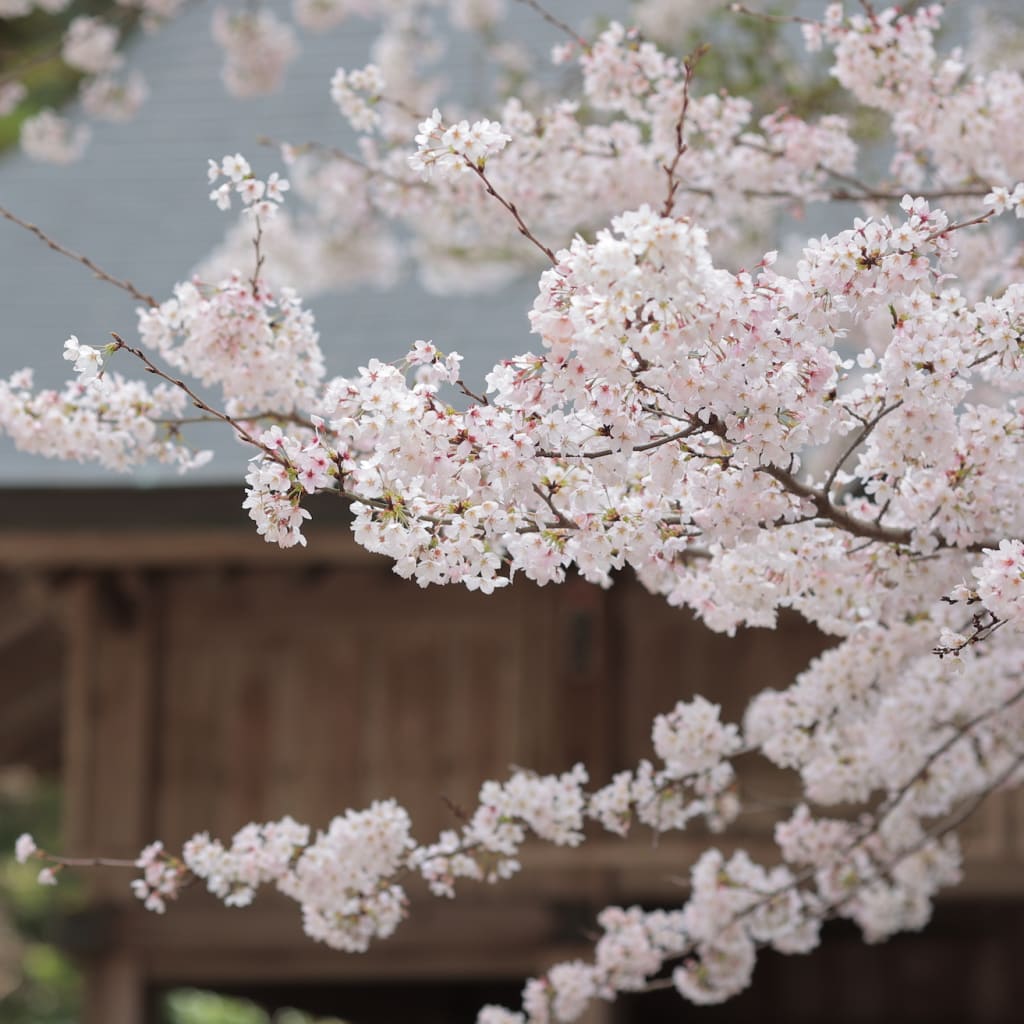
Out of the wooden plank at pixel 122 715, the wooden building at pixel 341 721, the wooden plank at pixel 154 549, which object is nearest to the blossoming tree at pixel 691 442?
the wooden plank at pixel 154 549

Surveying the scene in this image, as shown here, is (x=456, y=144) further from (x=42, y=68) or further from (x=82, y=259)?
(x=42, y=68)

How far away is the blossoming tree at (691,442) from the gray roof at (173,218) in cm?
219

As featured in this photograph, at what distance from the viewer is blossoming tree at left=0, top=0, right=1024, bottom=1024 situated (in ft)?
6.95

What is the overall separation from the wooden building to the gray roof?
2.32ft

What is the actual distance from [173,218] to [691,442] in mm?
6047

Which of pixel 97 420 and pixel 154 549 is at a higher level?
pixel 154 549

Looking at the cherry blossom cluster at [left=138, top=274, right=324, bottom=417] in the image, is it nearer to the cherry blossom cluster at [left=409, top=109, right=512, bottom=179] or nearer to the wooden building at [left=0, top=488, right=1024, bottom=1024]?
the cherry blossom cluster at [left=409, top=109, right=512, bottom=179]

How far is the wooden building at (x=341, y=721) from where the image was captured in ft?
18.5

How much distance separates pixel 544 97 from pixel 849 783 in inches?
135

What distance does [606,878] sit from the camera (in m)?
5.62

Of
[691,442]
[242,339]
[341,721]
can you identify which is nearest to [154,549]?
[341,721]

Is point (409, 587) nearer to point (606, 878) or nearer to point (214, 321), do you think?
point (606, 878)

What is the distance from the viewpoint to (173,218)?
25.8 ft

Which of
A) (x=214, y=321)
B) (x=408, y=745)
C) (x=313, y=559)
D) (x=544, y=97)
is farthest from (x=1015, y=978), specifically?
(x=214, y=321)
